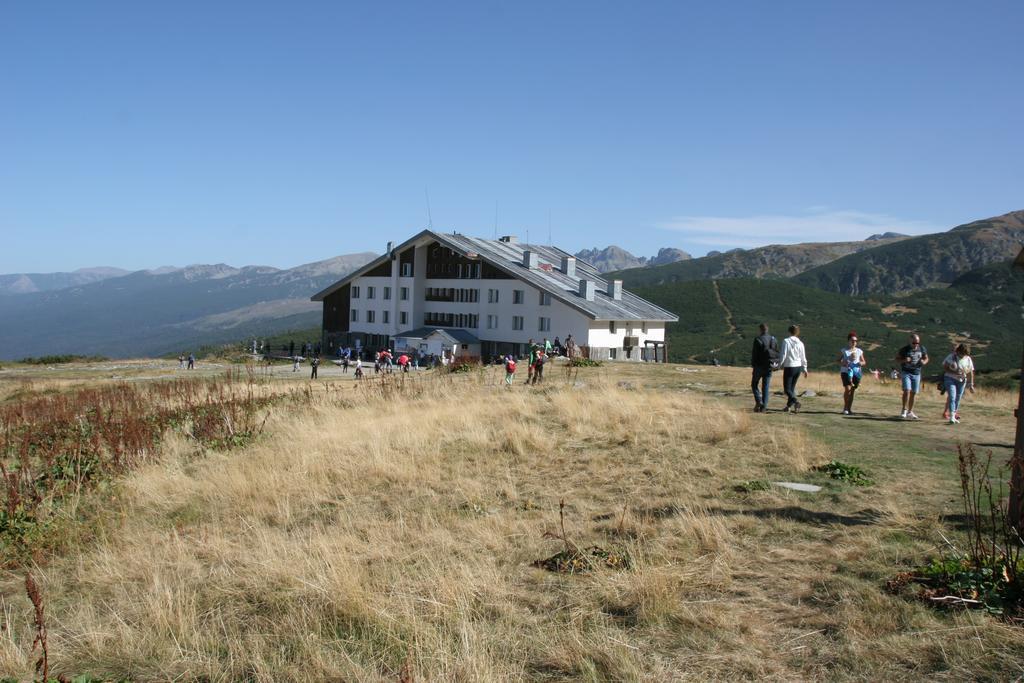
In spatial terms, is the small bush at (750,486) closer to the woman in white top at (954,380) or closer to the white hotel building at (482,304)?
the woman in white top at (954,380)

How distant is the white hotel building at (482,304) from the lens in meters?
57.1

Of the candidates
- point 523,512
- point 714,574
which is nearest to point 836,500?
point 714,574

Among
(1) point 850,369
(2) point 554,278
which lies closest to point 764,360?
(1) point 850,369

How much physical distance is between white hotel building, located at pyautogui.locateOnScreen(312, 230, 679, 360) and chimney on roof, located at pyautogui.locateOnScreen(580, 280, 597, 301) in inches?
2.9

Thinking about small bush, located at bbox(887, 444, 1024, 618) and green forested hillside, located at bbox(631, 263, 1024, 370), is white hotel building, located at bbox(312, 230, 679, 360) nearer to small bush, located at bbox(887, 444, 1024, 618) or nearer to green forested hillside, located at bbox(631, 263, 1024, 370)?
green forested hillside, located at bbox(631, 263, 1024, 370)

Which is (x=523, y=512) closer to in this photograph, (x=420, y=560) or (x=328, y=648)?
(x=420, y=560)

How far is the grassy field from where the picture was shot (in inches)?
188

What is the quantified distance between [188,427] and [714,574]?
10.00 meters

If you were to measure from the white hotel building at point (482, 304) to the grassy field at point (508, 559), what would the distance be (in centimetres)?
4299

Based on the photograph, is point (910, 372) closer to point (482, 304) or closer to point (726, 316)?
point (482, 304)

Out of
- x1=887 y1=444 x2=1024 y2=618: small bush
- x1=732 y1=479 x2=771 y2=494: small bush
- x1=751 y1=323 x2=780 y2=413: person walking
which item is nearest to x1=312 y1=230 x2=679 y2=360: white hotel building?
x1=751 y1=323 x2=780 y2=413: person walking

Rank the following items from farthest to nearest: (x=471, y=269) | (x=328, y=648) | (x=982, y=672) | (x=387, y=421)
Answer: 1. (x=471, y=269)
2. (x=387, y=421)
3. (x=328, y=648)
4. (x=982, y=672)

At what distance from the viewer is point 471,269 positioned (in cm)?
6300

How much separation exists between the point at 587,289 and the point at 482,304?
367 inches
